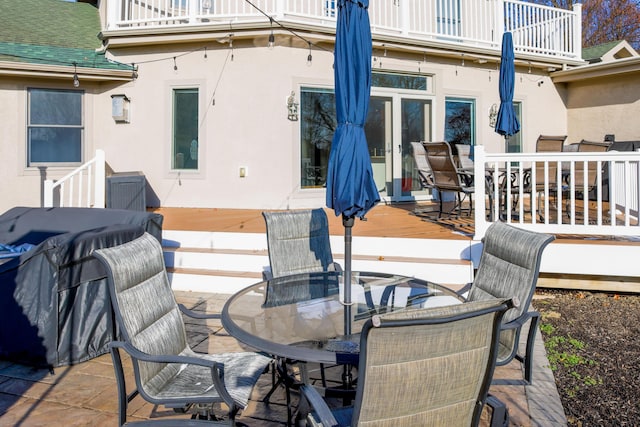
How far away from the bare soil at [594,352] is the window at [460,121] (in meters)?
5.35

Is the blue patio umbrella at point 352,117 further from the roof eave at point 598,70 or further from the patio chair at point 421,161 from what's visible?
the roof eave at point 598,70

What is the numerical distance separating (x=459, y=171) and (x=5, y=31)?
9217 mm

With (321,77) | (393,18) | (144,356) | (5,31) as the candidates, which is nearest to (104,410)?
(144,356)

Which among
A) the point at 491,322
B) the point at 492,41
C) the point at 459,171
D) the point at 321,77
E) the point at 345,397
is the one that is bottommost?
the point at 345,397

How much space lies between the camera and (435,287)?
110 inches

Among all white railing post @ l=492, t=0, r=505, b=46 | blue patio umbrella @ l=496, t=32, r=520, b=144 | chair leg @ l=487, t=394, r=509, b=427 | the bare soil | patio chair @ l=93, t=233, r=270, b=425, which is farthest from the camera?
white railing post @ l=492, t=0, r=505, b=46

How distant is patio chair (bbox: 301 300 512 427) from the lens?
4.29 ft

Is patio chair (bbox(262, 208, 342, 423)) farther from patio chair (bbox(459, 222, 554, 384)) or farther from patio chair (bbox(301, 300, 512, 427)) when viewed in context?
patio chair (bbox(301, 300, 512, 427))

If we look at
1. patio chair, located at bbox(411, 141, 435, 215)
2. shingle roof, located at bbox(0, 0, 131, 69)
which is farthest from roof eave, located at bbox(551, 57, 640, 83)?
shingle roof, located at bbox(0, 0, 131, 69)

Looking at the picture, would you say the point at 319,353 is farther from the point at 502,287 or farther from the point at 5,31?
the point at 5,31

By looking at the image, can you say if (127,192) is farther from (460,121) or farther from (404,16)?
(460,121)

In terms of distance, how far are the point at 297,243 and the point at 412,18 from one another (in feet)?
22.9

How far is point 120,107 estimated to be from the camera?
27.2ft

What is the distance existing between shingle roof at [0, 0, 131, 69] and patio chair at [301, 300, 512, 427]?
8.85 m
